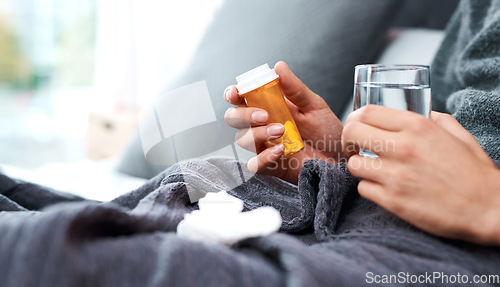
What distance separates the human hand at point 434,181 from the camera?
34cm

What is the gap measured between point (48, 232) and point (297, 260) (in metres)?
0.18

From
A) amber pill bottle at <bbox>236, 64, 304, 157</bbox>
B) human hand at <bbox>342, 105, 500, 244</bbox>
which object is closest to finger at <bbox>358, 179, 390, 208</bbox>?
human hand at <bbox>342, 105, 500, 244</bbox>

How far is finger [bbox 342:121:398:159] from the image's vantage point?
0.36 metres

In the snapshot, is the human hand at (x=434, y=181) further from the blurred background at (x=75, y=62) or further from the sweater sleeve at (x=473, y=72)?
the blurred background at (x=75, y=62)

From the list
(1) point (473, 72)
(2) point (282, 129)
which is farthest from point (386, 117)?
(1) point (473, 72)

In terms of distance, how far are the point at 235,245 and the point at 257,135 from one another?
22cm

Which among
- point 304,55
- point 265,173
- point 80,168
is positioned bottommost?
point 80,168

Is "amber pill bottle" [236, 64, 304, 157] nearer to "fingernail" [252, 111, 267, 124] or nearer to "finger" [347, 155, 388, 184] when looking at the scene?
"fingernail" [252, 111, 267, 124]

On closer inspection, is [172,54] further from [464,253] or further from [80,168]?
[464,253]

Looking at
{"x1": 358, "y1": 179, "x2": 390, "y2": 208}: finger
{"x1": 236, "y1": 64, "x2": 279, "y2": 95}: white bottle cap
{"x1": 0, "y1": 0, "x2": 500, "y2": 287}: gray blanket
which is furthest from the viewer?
{"x1": 236, "y1": 64, "x2": 279, "y2": 95}: white bottle cap

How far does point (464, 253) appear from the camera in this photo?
0.35 metres

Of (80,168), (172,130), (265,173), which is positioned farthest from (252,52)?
(80,168)

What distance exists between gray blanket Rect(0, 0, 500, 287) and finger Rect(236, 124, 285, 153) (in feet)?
0.15

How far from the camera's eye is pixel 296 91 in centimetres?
57
